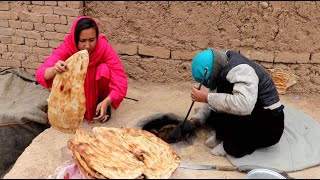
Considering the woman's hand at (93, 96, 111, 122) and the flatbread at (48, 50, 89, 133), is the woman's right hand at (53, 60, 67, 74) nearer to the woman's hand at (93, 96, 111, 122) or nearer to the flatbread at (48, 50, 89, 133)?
the flatbread at (48, 50, 89, 133)

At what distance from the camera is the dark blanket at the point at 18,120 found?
3.59 meters

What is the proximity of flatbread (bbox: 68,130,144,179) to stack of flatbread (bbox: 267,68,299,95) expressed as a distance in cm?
224

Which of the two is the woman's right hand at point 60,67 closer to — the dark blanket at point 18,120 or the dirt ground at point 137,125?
the dirt ground at point 137,125

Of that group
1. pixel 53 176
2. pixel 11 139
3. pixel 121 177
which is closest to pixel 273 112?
pixel 121 177

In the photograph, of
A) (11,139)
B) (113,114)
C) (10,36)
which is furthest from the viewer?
(10,36)

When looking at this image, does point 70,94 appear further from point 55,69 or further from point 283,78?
point 283,78

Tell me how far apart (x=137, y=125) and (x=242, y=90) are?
3.86 ft

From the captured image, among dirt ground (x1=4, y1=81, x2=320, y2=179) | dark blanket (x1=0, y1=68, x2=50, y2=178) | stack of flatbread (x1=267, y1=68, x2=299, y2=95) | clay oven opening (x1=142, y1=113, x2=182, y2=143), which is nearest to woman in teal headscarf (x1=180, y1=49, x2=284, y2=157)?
dirt ground (x1=4, y1=81, x2=320, y2=179)

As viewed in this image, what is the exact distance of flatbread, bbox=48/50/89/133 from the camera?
323 centimetres

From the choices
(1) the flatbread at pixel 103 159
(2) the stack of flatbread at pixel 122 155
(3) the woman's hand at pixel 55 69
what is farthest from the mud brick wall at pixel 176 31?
(1) the flatbread at pixel 103 159

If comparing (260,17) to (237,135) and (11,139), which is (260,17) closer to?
(237,135)

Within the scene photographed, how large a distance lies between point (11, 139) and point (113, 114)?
0.99m

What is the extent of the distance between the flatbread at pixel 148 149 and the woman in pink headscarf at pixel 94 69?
18.1 inches

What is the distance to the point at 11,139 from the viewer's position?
11.9ft
